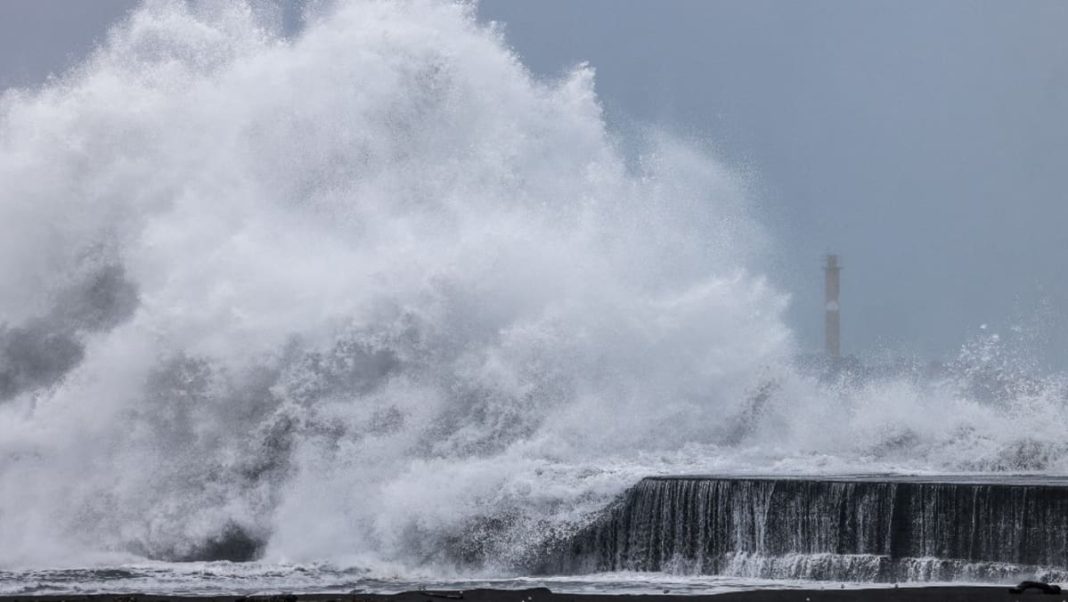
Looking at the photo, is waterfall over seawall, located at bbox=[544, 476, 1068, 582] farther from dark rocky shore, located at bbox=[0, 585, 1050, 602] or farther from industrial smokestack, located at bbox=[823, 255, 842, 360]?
industrial smokestack, located at bbox=[823, 255, 842, 360]

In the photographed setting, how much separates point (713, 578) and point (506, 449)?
427cm

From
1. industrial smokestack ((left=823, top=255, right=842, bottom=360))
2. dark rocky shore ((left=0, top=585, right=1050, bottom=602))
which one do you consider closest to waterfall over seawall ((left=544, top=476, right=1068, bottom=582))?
dark rocky shore ((left=0, top=585, right=1050, bottom=602))

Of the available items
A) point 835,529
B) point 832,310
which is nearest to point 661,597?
point 835,529

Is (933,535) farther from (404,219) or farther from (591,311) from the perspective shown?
(404,219)

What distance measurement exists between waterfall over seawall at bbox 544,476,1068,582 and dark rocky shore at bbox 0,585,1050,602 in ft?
5.70

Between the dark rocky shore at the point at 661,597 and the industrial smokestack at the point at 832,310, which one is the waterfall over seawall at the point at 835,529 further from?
the industrial smokestack at the point at 832,310

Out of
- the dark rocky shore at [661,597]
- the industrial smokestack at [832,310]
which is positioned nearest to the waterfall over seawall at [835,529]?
the dark rocky shore at [661,597]

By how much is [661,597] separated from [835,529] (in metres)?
2.65

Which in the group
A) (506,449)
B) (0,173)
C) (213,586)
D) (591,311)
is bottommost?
(213,586)

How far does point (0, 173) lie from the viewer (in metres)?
22.4

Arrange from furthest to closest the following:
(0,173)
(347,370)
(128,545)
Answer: (0,173)
(347,370)
(128,545)

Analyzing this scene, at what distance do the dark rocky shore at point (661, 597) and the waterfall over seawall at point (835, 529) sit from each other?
174cm

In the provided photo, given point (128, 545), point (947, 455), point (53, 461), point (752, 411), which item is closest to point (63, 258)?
point (53, 461)

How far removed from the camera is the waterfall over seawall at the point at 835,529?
604 inches
